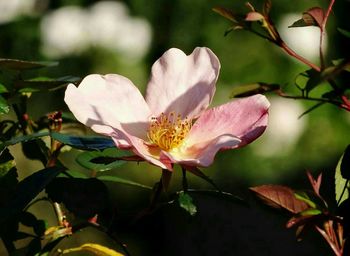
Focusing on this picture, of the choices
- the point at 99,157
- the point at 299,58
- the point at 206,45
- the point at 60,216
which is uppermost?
the point at 299,58

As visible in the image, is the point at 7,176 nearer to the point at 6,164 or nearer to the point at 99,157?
the point at 6,164

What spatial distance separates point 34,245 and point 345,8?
4.32 meters

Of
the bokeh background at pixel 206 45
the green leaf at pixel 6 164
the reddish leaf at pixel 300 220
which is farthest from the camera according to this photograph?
the bokeh background at pixel 206 45

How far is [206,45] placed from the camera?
511 cm

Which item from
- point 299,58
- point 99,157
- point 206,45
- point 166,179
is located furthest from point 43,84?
point 206,45

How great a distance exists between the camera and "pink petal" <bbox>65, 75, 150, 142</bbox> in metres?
0.97

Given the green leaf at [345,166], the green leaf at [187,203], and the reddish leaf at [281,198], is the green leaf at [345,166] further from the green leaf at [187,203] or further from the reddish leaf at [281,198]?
the green leaf at [187,203]

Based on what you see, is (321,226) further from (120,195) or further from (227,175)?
(227,175)

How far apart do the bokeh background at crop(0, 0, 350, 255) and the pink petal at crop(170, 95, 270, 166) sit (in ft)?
11.6

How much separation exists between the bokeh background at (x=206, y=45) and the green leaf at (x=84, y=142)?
354 cm

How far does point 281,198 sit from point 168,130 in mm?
192

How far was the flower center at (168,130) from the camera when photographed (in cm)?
103

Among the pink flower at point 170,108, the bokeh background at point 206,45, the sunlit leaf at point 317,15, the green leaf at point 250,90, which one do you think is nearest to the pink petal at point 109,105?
the pink flower at point 170,108

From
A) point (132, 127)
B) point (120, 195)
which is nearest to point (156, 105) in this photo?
point (132, 127)
